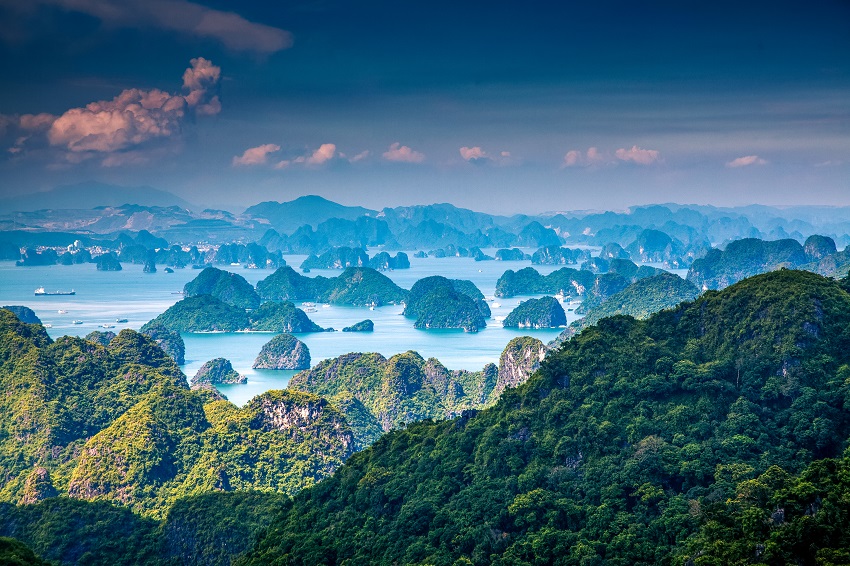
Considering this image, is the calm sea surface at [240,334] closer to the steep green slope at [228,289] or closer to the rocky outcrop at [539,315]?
the rocky outcrop at [539,315]

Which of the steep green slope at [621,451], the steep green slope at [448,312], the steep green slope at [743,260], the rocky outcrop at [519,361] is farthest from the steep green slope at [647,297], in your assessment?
the steep green slope at [621,451]

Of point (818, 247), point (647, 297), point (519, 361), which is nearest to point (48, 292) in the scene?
A: point (647, 297)

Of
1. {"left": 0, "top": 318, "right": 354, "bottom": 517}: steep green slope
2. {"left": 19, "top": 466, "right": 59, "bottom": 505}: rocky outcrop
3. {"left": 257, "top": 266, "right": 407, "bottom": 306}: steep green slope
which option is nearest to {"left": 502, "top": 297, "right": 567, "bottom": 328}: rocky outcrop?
{"left": 257, "top": 266, "right": 407, "bottom": 306}: steep green slope

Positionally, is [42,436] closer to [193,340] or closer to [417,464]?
[417,464]

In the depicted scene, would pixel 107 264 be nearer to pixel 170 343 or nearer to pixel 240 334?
pixel 240 334

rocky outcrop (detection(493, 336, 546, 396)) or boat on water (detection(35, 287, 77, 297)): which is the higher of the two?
boat on water (detection(35, 287, 77, 297))

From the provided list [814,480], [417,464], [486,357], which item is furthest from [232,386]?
[814,480]

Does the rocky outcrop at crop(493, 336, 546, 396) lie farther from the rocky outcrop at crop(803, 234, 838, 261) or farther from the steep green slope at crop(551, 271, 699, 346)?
the rocky outcrop at crop(803, 234, 838, 261)

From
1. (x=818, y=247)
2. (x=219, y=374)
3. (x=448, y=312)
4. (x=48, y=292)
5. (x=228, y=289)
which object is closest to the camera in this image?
(x=219, y=374)
